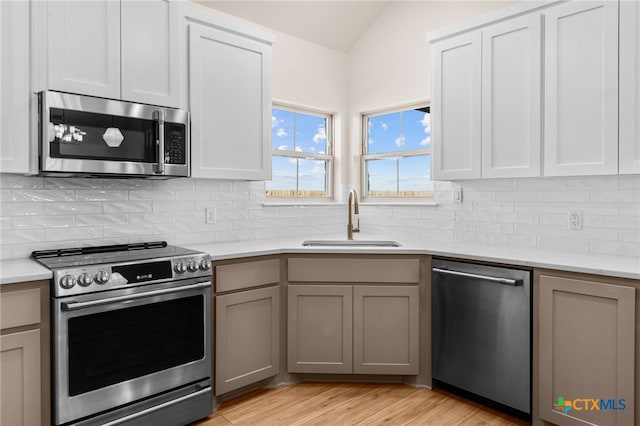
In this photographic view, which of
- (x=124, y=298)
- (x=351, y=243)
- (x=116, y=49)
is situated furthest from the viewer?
(x=351, y=243)

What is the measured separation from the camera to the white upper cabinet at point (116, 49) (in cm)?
214

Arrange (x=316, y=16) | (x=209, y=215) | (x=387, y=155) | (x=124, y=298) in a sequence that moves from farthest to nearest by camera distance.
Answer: (x=387, y=155), (x=316, y=16), (x=209, y=215), (x=124, y=298)

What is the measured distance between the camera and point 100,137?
2.21m

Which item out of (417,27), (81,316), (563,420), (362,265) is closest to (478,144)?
(362,265)

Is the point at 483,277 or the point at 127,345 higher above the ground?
the point at 483,277

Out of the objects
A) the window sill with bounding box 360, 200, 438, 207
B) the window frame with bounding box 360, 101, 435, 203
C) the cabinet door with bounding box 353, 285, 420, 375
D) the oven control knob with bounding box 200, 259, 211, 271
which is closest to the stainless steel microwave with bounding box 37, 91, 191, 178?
the oven control knob with bounding box 200, 259, 211, 271

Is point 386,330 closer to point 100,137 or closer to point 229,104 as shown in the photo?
point 229,104

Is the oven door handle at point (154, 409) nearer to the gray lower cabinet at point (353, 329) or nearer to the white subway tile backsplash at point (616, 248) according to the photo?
the gray lower cabinet at point (353, 329)

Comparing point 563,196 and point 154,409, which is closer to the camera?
point 154,409

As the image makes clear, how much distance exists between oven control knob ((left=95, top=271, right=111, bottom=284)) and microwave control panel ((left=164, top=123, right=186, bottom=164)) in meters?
0.73

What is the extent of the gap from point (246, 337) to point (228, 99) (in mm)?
1500

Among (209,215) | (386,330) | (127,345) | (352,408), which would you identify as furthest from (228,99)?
(352,408)

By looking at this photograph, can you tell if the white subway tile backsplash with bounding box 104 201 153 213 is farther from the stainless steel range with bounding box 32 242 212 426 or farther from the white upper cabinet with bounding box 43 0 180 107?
the white upper cabinet with bounding box 43 0 180 107

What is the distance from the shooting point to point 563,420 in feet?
7.09
